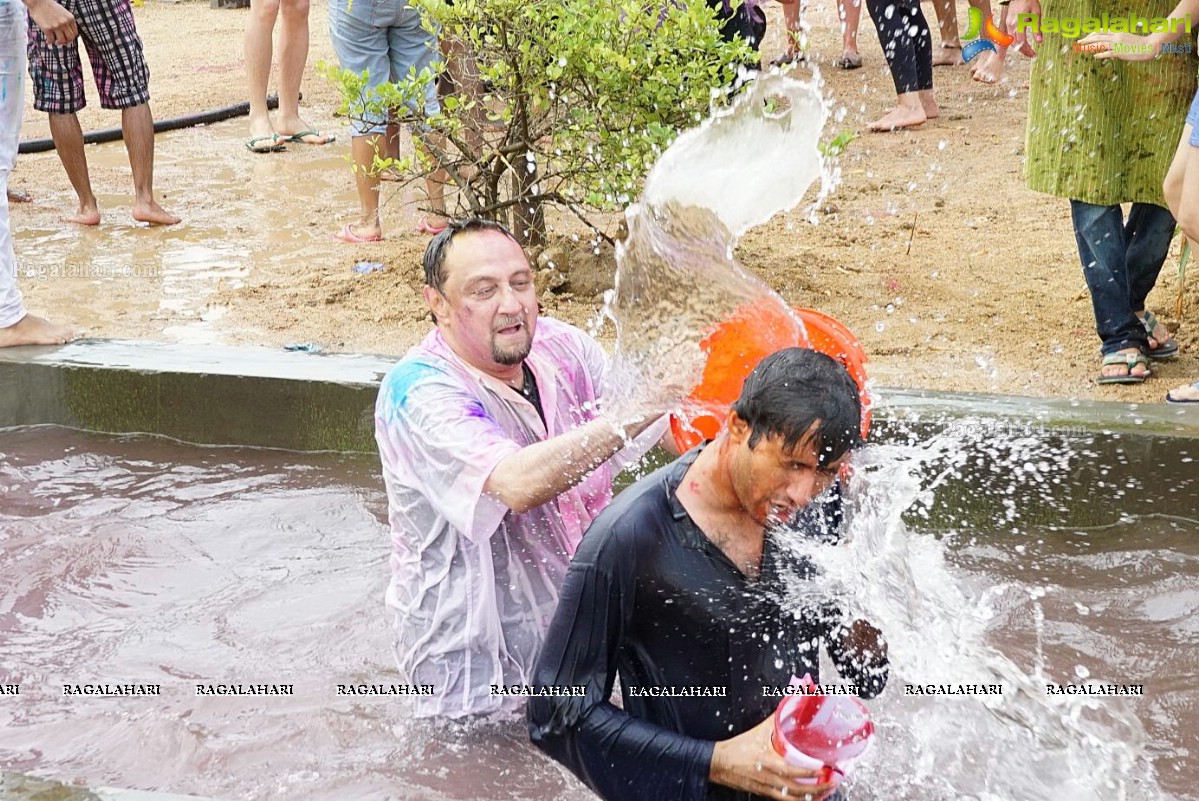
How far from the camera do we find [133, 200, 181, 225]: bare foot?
26.5ft

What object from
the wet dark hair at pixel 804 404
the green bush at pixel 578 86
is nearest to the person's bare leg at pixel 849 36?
the green bush at pixel 578 86

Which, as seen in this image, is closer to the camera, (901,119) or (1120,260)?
(1120,260)

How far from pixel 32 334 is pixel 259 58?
430cm

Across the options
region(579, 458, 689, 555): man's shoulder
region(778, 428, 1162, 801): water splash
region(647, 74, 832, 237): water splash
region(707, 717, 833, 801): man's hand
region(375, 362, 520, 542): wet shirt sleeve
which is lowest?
region(778, 428, 1162, 801): water splash

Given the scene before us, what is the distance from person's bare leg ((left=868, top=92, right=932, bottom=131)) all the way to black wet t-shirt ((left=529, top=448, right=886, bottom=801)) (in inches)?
264

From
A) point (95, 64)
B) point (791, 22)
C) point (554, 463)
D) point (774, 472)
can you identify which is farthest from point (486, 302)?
point (791, 22)

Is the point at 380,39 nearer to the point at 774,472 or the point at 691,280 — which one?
the point at 691,280

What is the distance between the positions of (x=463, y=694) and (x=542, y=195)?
3.23 m

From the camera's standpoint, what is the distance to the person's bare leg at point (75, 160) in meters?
7.83

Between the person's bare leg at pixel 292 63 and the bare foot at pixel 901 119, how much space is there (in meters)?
3.86

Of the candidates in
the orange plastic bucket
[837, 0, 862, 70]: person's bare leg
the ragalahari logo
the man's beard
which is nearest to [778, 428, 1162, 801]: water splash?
the orange plastic bucket

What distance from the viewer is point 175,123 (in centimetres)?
1070

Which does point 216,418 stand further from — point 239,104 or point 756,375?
point 239,104

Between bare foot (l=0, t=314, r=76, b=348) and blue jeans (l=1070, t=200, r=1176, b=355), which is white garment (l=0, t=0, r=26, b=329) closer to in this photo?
bare foot (l=0, t=314, r=76, b=348)
